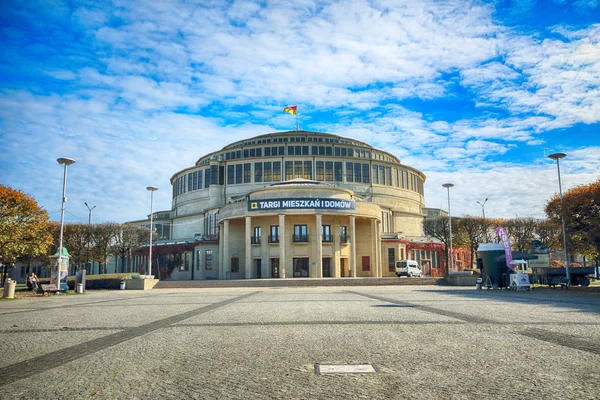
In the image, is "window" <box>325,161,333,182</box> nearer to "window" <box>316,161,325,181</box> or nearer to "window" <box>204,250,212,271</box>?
"window" <box>316,161,325,181</box>

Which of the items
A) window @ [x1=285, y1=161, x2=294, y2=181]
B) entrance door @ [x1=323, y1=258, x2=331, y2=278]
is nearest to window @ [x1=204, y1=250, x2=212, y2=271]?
window @ [x1=285, y1=161, x2=294, y2=181]

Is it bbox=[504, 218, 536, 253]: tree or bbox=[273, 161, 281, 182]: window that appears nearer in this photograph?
bbox=[504, 218, 536, 253]: tree

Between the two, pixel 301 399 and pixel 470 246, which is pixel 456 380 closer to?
pixel 301 399

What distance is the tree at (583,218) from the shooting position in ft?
105

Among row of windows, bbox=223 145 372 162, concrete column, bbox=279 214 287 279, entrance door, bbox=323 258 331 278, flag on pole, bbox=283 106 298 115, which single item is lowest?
entrance door, bbox=323 258 331 278

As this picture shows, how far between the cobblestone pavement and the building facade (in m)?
39.2

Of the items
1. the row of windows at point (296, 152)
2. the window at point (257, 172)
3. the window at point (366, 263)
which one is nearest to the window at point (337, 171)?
the row of windows at point (296, 152)

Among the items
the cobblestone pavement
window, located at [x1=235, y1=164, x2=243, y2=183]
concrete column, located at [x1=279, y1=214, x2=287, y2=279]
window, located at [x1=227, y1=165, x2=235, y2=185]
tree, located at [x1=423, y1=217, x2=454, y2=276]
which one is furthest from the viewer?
window, located at [x1=227, y1=165, x2=235, y2=185]

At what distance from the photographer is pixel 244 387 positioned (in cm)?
553

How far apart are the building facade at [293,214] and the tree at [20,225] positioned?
22.1 meters

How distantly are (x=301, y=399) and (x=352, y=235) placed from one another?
4804 cm

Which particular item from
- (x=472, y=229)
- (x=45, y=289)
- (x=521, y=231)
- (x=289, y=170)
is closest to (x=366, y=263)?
(x=472, y=229)

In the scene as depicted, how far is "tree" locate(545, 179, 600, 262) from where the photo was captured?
31.9 meters

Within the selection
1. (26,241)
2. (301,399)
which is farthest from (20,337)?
(26,241)
